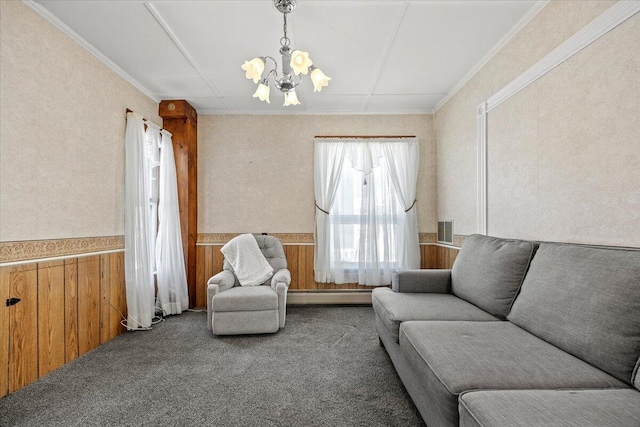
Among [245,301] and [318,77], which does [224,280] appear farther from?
[318,77]

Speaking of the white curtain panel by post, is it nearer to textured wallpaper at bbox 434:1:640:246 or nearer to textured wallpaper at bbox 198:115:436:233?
textured wallpaper at bbox 198:115:436:233

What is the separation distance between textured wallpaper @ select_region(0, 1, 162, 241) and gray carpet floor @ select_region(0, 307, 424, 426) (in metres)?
1.08

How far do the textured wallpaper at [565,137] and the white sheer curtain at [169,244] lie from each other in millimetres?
3438

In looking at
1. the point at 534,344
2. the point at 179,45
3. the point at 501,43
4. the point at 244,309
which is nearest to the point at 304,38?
the point at 179,45

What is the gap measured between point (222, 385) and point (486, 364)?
171cm

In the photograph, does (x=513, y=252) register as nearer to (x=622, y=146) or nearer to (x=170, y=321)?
(x=622, y=146)

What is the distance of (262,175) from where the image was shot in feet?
14.4

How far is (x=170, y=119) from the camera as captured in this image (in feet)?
13.6

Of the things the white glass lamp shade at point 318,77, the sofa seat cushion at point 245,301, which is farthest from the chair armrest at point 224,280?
the white glass lamp shade at point 318,77

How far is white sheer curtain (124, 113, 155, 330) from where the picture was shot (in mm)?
3234

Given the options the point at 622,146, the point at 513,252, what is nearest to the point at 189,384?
the point at 513,252

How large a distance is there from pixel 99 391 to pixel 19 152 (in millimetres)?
1702

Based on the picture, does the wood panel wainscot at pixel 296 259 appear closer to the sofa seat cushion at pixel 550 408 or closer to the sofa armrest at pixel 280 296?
the sofa armrest at pixel 280 296

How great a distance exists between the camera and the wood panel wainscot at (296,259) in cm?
433
